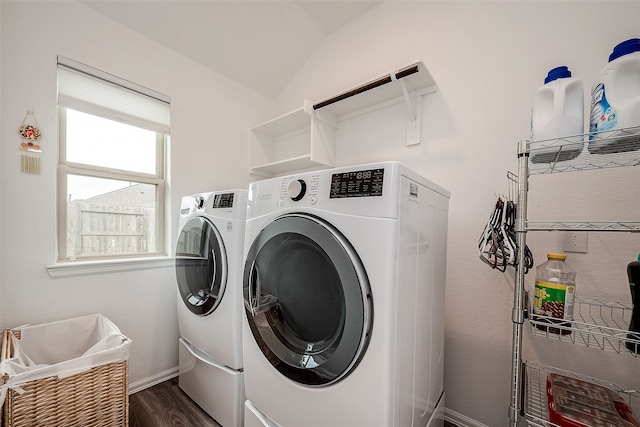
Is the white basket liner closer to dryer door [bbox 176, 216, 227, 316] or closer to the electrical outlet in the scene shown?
dryer door [bbox 176, 216, 227, 316]

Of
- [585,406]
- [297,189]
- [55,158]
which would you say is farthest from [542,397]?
[55,158]

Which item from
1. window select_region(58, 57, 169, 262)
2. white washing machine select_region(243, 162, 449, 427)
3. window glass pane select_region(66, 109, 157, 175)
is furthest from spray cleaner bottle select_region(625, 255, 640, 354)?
window glass pane select_region(66, 109, 157, 175)

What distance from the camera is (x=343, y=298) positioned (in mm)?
831

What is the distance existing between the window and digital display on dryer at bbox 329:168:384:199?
5.46ft

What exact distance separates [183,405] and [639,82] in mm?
2406

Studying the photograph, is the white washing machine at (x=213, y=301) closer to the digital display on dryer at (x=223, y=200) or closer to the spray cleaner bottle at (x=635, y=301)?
the digital display on dryer at (x=223, y=200)

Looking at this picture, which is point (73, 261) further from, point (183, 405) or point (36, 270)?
point (183, 405)

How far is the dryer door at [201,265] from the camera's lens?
1.39m

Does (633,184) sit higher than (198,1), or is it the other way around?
(198,1)

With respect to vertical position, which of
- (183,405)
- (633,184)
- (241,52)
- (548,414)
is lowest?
(183,405)

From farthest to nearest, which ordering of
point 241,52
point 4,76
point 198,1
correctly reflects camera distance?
point 241,52, point 198,1, point 4,76

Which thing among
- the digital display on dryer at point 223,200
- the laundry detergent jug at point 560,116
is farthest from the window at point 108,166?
the laundry detergent jug at point 560,116

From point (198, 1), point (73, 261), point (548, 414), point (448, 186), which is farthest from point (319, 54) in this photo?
point (548, 414)

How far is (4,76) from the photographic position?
133 cm
